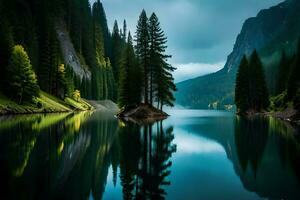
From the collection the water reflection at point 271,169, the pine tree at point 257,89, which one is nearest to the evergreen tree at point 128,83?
the pine tree at point 257,89

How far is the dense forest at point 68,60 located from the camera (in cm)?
6250

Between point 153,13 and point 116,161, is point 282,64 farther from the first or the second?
point 116,161

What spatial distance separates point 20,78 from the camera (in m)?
65.2

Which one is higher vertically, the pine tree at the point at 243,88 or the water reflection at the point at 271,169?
the pine tree at the point at 243,88

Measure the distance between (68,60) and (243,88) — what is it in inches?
2948

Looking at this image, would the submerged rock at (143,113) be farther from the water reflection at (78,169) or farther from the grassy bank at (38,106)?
the water reflection at (78,169)

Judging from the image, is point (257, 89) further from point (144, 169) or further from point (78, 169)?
point (78, 169)

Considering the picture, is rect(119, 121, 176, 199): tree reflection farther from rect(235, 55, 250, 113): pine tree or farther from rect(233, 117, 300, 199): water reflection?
rect(235, 55, 250, 113): pine tree

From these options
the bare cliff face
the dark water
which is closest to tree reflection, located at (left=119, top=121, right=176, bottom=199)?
the dark water

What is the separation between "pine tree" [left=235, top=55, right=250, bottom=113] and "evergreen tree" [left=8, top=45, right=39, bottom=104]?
52351 mm

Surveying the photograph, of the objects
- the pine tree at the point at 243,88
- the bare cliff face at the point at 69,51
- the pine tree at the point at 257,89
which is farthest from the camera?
the bare cliff face at the point at 69,51

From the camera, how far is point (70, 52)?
5399 inches

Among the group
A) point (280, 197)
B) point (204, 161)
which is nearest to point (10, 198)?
point (280, 197)

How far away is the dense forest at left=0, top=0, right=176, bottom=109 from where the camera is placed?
205 ft
